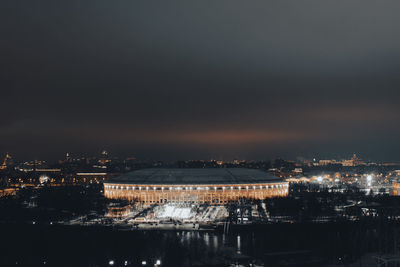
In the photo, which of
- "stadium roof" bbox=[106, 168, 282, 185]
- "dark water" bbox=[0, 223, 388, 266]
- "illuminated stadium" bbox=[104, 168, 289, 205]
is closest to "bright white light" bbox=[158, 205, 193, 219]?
"illuminated stadium" bbox=[104, 168, 289, 205]

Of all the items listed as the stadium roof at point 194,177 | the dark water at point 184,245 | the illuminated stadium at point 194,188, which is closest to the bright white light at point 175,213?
the illuminated stadium at point 194,188

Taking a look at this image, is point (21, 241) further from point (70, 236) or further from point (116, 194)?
point (116, 194)

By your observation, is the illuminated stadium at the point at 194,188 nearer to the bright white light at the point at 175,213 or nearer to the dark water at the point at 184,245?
the bright white light at the point at 175,213

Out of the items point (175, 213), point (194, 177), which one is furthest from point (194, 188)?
point (175, 213)

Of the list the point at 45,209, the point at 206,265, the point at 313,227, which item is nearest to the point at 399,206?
the point at 313,227

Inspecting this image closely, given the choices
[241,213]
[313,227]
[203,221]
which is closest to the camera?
[313,227]

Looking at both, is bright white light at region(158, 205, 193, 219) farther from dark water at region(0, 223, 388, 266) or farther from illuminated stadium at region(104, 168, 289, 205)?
dark water at region(0, 223, 388, 266)

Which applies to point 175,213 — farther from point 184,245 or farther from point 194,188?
point 184,245

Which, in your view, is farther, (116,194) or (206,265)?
(116,194)
